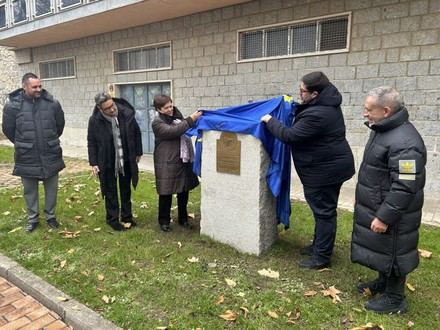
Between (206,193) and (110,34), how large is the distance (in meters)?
8.83

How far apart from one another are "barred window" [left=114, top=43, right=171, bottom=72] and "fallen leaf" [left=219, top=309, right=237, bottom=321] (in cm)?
805

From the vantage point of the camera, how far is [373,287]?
310 centimetres

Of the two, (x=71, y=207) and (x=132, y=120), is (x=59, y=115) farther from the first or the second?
(x=71, y=207)

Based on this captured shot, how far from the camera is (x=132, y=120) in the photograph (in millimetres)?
4520

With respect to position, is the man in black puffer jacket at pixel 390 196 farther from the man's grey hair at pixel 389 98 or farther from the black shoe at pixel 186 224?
the black shoe at pixel 186 224

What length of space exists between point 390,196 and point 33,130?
3.89 meters

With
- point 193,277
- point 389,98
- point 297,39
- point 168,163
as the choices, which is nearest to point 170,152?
point 168,163

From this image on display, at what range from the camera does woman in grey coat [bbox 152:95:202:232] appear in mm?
4176

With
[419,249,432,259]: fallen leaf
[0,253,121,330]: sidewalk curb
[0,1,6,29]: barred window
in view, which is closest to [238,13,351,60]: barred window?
[419,249,432,259]: fallen leaf

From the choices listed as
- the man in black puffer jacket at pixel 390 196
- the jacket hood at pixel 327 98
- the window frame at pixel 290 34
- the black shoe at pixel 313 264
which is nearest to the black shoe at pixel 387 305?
the man in black puffer jacket at pixel 390 196

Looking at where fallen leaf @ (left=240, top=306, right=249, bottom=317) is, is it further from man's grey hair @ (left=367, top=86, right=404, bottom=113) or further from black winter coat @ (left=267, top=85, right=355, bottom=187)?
man's grey hair @ (left=367, top=86, right=404, bottom=113)

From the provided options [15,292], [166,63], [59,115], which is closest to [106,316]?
[15,292]

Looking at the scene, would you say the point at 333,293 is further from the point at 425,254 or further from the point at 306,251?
the point at 425,254

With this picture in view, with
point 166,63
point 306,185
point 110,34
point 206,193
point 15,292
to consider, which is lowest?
point 15,292
